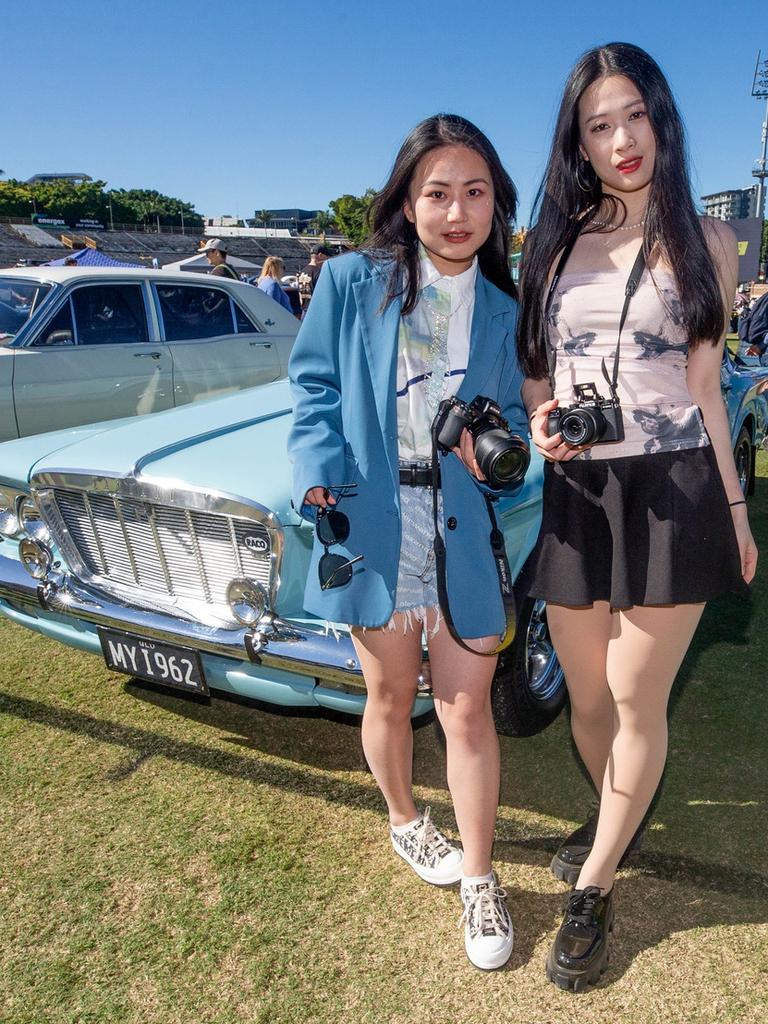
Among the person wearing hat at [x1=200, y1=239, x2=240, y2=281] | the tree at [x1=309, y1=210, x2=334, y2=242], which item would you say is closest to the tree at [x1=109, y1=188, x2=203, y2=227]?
the tree at [x1=309, y1=210, x2=334, y2=242]

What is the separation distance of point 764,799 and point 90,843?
2.22 m

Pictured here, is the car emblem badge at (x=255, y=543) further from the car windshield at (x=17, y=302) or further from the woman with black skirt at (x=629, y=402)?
the car windshield at (x=17, y=302)

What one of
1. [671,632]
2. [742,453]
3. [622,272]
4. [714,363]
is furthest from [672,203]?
[742,453]


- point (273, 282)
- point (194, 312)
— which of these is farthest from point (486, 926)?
point (273, 282)

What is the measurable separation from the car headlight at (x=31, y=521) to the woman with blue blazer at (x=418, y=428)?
1.52m

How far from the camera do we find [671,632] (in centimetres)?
201

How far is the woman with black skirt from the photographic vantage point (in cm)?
193

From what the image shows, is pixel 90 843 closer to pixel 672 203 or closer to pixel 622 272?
pixel 622 272

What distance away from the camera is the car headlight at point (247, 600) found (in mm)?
2762

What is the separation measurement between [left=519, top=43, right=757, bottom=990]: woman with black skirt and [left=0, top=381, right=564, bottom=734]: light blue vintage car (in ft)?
2.01

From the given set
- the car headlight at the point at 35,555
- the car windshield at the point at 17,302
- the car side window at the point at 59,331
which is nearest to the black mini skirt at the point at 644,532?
the car headlight at the point at 35,555

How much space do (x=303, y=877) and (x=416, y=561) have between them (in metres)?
1.10

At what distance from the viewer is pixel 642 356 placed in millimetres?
1952

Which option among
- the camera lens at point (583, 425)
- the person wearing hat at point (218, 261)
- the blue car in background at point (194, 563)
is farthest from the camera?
the person wearing hat at point (218, 261)
